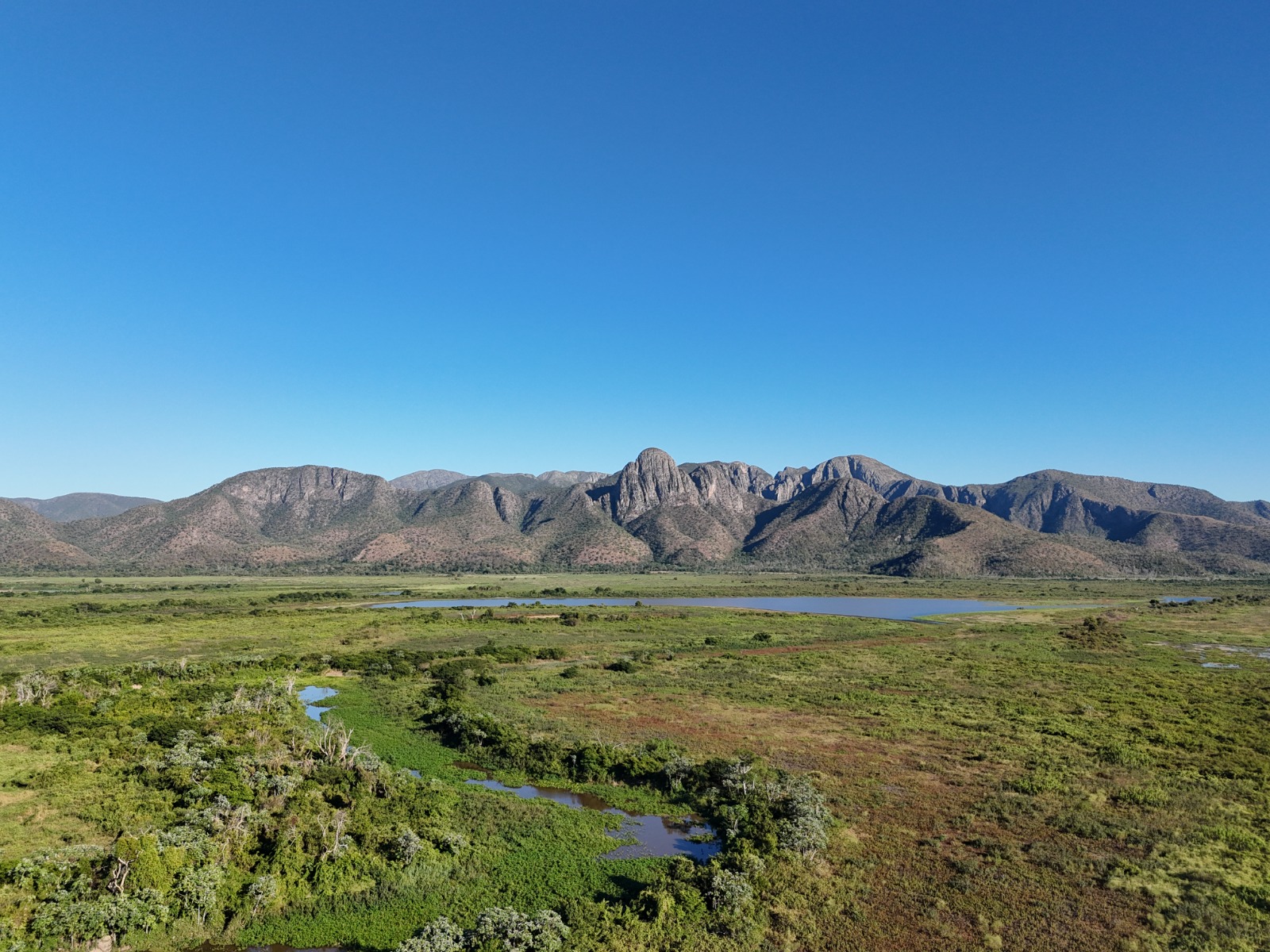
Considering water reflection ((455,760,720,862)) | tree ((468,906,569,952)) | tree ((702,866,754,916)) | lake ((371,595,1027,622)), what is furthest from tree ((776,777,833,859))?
lake ((371,595,1027,622))

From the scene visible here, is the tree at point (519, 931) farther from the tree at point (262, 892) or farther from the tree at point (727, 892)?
the tree at point (262, 892)

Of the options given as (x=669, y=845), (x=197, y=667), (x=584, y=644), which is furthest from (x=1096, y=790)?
(x=197, y=667)

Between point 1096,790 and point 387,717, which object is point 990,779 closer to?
point 1096,790

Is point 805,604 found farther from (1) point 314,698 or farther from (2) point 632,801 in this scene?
(2) point 632,801

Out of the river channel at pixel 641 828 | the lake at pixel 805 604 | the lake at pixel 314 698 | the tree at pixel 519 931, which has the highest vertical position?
the tree at pixel 519 931

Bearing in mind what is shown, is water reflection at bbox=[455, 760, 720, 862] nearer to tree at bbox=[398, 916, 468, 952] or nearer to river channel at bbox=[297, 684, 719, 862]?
river channel at bbox=[297, 684, 719, 862]

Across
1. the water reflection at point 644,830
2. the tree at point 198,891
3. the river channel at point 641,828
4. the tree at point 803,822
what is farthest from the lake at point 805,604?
the tree at point 198,891
